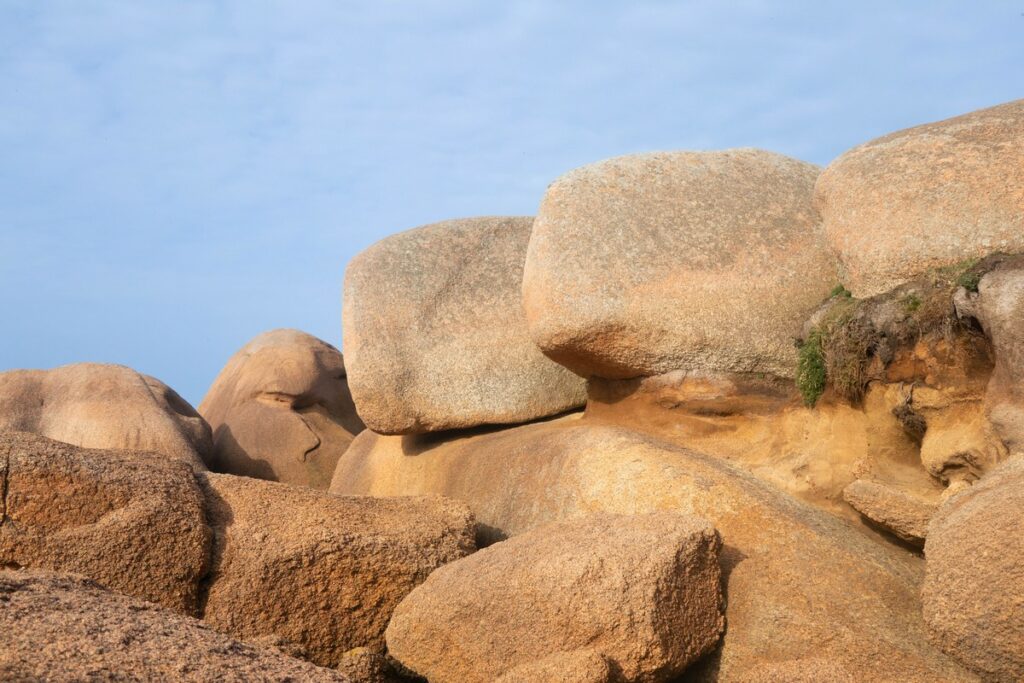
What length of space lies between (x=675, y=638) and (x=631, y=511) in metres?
1.49

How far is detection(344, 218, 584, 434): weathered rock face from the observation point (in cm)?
911

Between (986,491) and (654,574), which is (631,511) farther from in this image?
(986,491)

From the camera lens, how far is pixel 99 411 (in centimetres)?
1230

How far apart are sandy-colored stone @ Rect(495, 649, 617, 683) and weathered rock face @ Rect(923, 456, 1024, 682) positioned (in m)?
1.59

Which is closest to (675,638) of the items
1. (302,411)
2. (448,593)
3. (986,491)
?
(448,593)

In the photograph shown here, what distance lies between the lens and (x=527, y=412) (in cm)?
910

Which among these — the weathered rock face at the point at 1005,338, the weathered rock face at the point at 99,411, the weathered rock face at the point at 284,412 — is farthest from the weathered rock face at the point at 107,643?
the weathered rock face at the point at 284,412

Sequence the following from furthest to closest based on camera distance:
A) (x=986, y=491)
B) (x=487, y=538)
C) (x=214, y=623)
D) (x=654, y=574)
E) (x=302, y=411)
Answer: (x=302, y=411)
(x=487, y=538)
(x=214, y=623)
(x=986, y=491)
(x=654, y=574)

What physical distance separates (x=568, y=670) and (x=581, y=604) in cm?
32

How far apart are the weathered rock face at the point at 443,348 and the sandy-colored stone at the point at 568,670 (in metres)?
4.05

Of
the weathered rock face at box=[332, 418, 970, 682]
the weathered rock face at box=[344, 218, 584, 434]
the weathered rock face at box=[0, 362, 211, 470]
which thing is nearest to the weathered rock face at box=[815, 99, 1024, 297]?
the weathered rock face at box=[332, 418, 970, 682]

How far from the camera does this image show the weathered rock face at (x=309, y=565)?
607 cm

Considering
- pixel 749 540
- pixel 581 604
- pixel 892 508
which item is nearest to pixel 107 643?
pixel 581 604

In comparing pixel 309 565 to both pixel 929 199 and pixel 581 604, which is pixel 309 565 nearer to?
pixel 581 604
